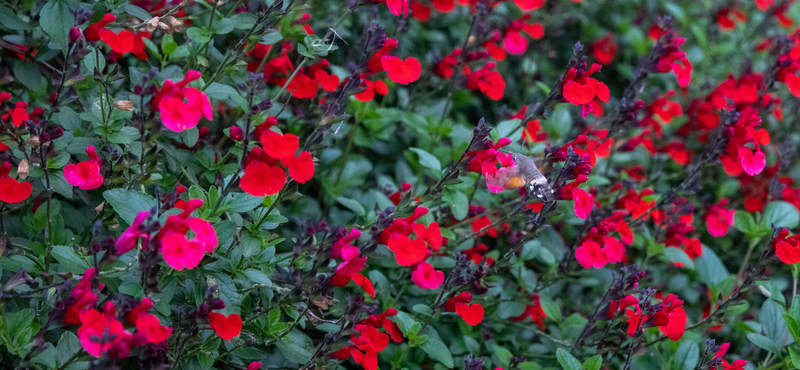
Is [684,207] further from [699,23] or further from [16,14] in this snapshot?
[16,14]

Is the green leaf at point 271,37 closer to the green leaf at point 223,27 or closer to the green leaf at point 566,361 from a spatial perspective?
the green leaf at point 223,27

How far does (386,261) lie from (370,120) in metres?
0.71

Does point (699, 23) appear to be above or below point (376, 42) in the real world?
below

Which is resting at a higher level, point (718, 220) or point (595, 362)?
point (595, 362)

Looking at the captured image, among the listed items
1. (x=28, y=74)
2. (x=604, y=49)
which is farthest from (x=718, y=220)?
(x=28, y=74)

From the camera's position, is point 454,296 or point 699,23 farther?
point 699,23

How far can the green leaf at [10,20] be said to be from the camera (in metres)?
1.93

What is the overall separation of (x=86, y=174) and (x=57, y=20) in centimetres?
53

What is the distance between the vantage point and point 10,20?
1946 mm

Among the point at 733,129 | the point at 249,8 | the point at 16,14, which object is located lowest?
the point at 733,129

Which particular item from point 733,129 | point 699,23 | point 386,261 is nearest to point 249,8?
point 386,261

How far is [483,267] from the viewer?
1.82m

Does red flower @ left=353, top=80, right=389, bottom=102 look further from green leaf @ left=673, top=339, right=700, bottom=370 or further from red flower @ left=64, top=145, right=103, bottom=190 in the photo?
green leaf @ left=673, top=339, right=700, bottom=370

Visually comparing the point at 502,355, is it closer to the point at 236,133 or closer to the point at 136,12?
the point at 236,133
